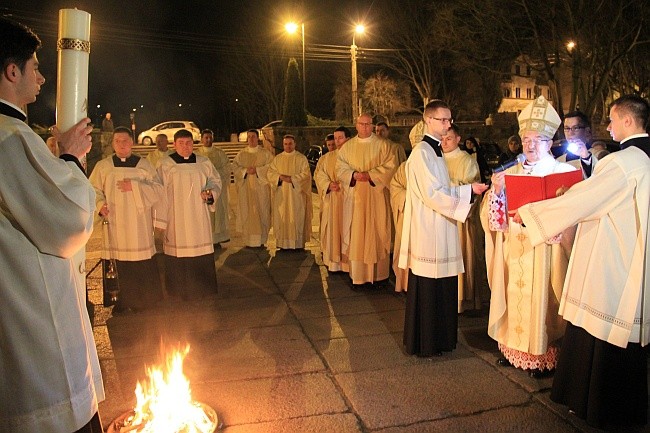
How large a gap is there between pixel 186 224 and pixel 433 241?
11.2 ft

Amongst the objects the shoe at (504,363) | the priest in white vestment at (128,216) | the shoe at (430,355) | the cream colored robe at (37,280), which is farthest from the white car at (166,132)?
the cream colored robe at (37,280)

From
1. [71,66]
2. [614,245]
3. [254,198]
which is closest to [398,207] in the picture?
[614,245]

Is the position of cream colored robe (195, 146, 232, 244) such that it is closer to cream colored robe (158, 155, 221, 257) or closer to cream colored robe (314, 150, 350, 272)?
cream colored robe (314, 150, 350, 272)

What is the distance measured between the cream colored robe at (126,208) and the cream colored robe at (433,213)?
3.28 meters

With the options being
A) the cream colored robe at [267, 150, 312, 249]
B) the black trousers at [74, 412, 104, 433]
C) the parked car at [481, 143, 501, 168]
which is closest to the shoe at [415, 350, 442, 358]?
the black trousers at [74, 412, 104, 433]

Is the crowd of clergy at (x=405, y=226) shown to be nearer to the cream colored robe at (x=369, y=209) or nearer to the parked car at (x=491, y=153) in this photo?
the cream colored robe at (x=369, y=209)

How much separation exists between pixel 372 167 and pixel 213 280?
2542mm

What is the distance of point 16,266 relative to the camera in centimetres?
222

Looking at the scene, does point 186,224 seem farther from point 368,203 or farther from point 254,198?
point 254,198

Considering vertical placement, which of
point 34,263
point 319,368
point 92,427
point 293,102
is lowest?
point 319,368

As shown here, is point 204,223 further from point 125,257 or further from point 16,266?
point 16,266

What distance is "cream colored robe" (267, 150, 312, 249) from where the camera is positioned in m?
9.92

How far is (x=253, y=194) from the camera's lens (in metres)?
10.5

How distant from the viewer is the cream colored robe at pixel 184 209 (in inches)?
276
